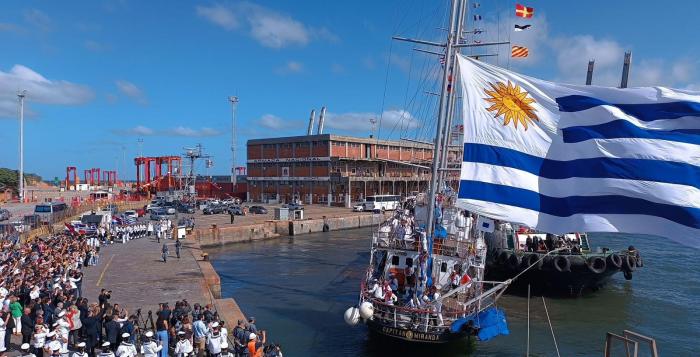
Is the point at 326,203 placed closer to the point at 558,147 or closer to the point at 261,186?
the point at 261,186

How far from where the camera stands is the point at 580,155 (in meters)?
8.98

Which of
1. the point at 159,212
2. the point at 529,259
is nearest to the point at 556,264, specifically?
the point at 529,259

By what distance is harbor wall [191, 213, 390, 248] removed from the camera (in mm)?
48844

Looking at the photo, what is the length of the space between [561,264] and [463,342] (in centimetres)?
1205

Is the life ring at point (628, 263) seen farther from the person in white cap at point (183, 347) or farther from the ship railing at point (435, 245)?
the person in white cap at point (183, 347)

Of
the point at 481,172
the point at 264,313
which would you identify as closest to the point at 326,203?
the point at 264,313

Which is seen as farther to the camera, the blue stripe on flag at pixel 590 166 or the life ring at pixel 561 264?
the life ring at pixel 561 264

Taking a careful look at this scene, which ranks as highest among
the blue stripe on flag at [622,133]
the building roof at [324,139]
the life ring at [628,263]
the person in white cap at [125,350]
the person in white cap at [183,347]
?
the building roof at [324,139]

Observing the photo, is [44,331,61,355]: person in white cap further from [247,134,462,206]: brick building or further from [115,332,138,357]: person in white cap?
[247,134,462,206]: brick building

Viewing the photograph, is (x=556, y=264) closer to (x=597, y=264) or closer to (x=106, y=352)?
(x=597, y=264)

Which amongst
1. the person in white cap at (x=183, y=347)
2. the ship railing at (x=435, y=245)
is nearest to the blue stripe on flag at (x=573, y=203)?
the person in white cap at (x=183, y=347)

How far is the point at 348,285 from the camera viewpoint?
32.1 metres

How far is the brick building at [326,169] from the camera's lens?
7875 cm

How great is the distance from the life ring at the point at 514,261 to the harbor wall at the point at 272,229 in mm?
17910
